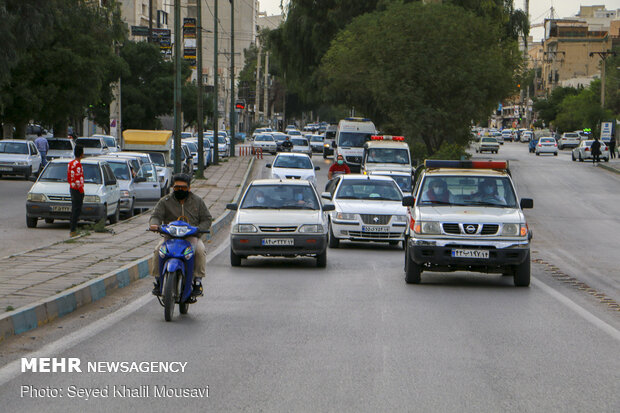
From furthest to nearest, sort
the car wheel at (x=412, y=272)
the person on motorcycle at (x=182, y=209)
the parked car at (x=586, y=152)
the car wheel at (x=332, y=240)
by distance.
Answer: the parked car at (x=586, y=152) → the car wheel at (x=332, y=240) → the car wheel at (x=412, y=272) → the person on motorcycle at (x=182, y=209)

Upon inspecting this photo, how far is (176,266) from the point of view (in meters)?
11.0

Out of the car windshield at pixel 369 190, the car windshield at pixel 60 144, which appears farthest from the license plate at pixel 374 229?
the car windshield at pixel 60 144

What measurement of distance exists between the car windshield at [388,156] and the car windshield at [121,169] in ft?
44.2

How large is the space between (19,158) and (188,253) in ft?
111

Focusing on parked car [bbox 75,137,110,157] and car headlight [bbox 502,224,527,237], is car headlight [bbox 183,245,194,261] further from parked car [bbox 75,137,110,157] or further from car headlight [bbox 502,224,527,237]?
parked car [bbox 75,137,110,157]

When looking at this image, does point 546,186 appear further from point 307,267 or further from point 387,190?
point 307,267

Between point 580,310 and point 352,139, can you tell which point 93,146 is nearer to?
point 352,139

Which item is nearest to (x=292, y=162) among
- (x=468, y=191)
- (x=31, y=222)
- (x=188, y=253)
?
(x=31, y=222)

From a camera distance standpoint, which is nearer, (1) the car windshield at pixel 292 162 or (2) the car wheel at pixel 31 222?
(2) the car wheel at pixel 31 222

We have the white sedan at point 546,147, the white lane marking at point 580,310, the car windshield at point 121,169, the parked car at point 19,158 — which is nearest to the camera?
the white lane marking at point 580,310

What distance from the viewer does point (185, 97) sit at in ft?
254

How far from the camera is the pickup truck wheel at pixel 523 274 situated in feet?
49.3

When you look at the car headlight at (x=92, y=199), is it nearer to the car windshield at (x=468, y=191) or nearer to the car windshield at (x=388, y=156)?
the car windshield at (x=468, y=191)

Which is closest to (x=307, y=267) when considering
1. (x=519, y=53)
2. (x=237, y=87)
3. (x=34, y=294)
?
(x=34, y=294)
